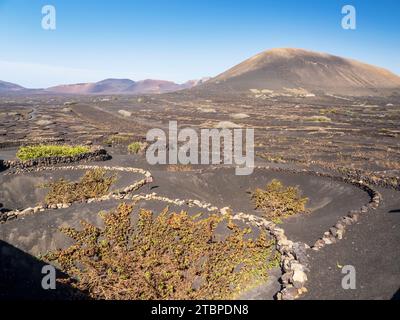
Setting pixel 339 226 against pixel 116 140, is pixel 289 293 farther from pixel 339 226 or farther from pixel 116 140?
pixel 116 140

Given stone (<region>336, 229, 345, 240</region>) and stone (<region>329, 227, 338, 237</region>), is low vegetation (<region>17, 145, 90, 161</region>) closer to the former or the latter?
stone (<region>329, 227, 338, 237</region>)

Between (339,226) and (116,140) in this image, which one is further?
(116,140)

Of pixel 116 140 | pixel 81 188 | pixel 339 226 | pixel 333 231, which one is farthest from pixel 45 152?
pixel 339 226

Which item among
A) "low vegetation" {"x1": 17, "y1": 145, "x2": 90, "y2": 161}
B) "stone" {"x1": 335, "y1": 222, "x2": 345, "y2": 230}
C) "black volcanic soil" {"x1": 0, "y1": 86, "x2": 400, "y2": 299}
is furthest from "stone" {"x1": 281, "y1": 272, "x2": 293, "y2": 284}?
"low vegetation" {"x1": 17, "y1": 145, "x2": 90, "y2": 161}

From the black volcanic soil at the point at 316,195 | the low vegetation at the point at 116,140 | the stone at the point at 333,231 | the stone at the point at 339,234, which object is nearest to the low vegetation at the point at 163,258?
the black volcanic soil at the point at 316,195

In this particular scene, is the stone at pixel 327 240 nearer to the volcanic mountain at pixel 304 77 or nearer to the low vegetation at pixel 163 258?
the low vegetation at pixel 163 258

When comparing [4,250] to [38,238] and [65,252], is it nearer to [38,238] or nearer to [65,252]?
[38,238]
